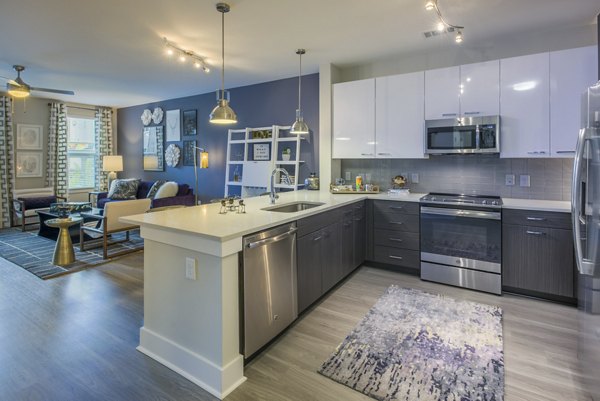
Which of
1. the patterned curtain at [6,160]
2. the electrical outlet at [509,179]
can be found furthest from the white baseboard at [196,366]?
the patterned curtain at [6,160]

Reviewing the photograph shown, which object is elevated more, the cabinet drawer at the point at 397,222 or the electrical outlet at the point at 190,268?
the cabinet drawer at the point at 397,222

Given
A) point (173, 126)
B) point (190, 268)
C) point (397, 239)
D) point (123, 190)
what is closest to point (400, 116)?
point (397, 239)

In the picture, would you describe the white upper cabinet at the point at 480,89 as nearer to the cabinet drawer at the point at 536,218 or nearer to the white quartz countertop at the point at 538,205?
the white quartz countertop at the point at 538,205

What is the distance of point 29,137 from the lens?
690 centimetres

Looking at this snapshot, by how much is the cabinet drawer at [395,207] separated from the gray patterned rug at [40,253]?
12.0 ft

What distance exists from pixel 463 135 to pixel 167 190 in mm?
5120

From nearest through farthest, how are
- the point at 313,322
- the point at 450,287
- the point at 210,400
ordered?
the point at 210,400 < the point at 313,322 < the point at 450,287

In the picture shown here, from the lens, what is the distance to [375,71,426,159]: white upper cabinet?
389 centimetres

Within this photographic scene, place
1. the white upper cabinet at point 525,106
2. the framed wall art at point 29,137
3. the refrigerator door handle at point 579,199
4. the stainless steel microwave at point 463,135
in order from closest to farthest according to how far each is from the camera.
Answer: the refrigerator door handle at point 579,199 → the white upper cabinet at point 525,106 → the stainless steel microwave at point 463,135 → the framed wall art at point 29,137

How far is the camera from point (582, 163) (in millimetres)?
1914

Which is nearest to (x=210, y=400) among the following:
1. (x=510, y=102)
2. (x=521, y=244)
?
(x=521, y=244)

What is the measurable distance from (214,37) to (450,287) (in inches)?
147

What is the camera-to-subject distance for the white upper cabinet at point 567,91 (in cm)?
305

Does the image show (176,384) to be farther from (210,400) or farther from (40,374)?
(40,374)
